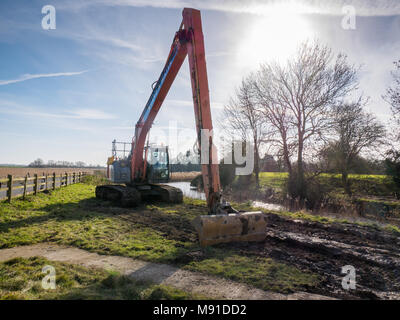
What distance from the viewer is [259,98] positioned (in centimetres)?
1652

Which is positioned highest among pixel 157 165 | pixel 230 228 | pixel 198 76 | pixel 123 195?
pixel 198 76

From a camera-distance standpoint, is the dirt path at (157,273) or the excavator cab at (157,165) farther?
the excavator cab at (157,165)

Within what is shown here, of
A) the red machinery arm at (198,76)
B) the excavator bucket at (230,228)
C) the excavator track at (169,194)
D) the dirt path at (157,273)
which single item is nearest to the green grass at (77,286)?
the dirt path at (157,273)

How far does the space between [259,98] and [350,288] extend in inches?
572

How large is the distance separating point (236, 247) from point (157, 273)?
1752mm

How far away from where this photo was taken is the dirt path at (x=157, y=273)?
9.98 feet

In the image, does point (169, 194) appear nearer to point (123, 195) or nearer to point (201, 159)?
point (123, 195)

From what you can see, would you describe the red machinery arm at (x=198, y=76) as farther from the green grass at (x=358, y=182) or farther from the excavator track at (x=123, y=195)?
the green grass at (x=358, y=182)

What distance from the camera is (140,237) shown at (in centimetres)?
551

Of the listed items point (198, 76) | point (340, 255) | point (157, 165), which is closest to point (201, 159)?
point (198, 76)

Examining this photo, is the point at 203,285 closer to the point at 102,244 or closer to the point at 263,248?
the point at 263,248

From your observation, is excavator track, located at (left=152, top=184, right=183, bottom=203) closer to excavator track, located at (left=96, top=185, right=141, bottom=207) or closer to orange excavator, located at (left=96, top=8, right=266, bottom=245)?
orange excavator, located at (left=96, top=8, right=266, bottom=245)

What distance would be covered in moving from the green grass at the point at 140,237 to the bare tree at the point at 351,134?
10163mm
